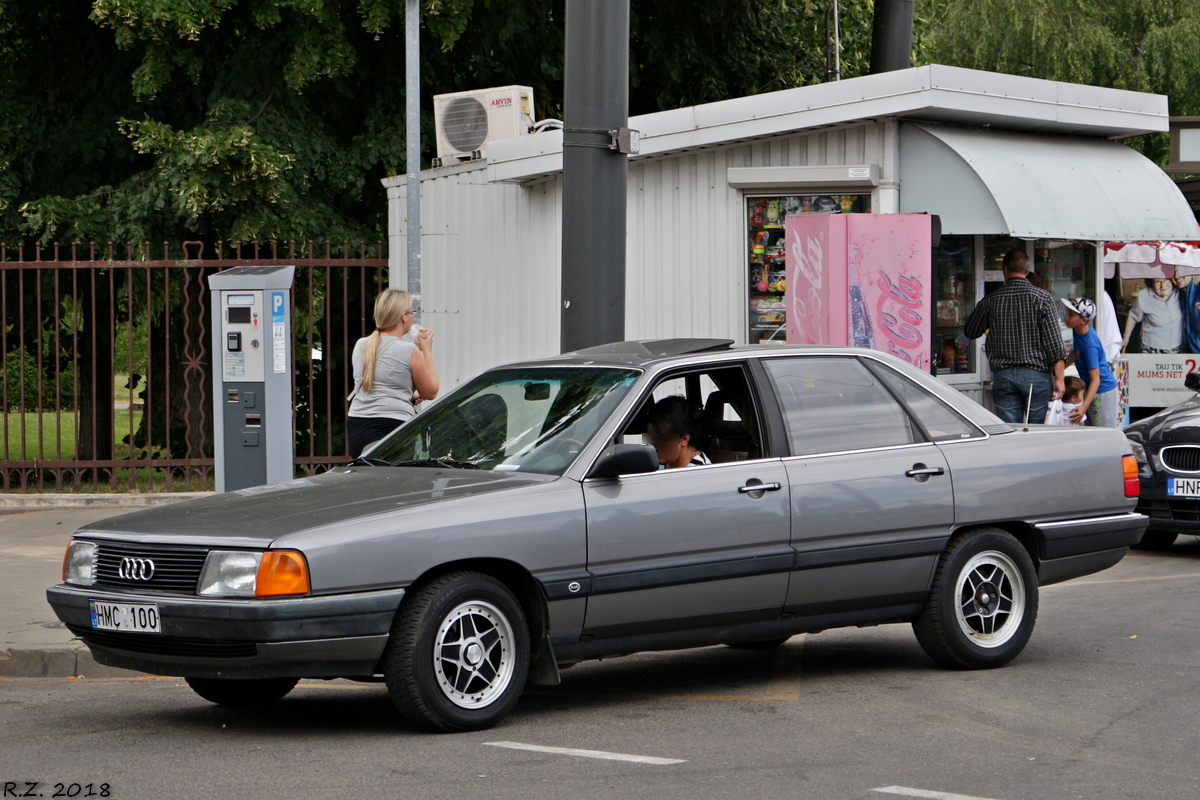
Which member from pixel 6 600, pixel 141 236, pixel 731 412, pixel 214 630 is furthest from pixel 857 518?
pixel 141 236

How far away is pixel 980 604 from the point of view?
7.14 metres

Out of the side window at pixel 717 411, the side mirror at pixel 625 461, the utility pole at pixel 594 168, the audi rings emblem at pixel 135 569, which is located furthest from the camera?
the utility pole at pixel 594 168

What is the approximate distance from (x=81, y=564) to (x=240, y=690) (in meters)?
0.89

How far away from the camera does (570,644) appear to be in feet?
19.9

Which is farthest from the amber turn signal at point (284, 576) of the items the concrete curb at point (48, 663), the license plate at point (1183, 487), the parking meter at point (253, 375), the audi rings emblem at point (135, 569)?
the license plate at point (1183, 487)

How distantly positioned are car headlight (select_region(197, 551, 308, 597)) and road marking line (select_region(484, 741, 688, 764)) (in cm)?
95

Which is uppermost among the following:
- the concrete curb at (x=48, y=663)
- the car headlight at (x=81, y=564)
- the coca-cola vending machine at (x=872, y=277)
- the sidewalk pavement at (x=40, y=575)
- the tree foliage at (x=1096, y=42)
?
the tree foliage at (x=1096, y=42)

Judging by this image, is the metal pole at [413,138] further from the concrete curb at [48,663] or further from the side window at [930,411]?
the side window at [930,411]

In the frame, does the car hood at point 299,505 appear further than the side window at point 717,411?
No

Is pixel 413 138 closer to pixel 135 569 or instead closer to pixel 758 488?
pixel 758 488

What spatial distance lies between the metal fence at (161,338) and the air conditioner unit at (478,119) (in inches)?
47.5

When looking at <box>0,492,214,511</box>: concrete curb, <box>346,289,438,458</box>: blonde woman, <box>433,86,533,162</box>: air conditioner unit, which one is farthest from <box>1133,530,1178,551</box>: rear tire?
<box>0,492,214,511</box>: concrete curb

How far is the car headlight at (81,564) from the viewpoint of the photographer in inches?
240

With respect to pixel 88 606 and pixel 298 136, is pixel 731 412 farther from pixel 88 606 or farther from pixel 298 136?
pixel 298 136
